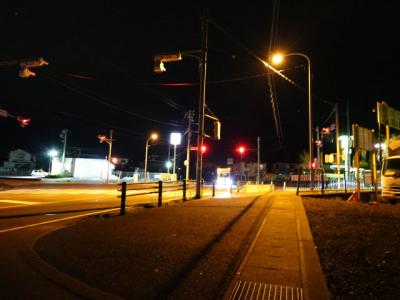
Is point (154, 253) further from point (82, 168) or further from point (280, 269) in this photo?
point (82, 168)

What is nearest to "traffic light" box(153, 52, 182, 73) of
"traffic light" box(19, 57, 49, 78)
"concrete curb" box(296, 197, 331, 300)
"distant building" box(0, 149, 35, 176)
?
"traffic light" box(19, 57, 49, 78)

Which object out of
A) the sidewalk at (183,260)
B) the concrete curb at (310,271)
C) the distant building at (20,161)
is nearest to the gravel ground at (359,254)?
the concrete curb at (310,271)

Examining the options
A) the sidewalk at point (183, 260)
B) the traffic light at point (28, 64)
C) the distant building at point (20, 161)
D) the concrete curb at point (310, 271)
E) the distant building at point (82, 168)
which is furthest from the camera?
the distant building at point (20, 161)

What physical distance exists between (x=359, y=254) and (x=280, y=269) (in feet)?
5.47

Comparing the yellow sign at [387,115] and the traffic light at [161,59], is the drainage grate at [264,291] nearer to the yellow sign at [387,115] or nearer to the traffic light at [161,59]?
the traffic light at [161,59]

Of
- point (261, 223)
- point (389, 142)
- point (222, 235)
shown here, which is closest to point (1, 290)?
point (222, 235)

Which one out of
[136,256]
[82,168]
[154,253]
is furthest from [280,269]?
[82,168]

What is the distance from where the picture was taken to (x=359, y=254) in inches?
213

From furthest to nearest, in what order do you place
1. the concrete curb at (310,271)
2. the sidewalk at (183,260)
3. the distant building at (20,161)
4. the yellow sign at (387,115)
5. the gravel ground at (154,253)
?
the distant building at (20,161), the yellow sign at (387,115), the gravel ground at (154,253), the sidewalk at (183,260), the concrete curb at (310,271)

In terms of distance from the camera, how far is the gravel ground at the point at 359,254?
398 centimetres

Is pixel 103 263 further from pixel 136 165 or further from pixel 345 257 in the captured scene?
pixel 136 165

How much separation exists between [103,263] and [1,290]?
1338 millimetres

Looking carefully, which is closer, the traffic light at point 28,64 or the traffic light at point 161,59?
the traffic light at point 28,64

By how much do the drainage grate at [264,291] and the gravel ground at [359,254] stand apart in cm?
45
